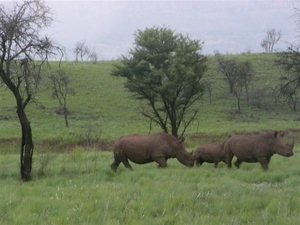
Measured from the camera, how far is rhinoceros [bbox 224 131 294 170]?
46.2 feet

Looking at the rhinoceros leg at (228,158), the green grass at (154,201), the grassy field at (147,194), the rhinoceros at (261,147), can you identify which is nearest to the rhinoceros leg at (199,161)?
the grassy field at (147,194)

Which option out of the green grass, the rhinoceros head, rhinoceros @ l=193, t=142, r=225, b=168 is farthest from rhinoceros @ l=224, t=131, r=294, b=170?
the green grass

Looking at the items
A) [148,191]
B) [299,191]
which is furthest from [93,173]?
[299,191]

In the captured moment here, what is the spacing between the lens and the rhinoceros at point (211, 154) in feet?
Result: 52.6

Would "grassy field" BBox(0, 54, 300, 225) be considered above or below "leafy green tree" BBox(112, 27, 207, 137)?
below

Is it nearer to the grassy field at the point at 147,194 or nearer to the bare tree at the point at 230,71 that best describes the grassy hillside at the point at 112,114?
the bare tree at the point at 230,71

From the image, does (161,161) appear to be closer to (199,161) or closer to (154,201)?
(199,161)

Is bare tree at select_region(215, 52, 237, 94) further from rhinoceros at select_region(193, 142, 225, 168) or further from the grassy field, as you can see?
rhinoceros at select_region(193, 142, 225, 168)

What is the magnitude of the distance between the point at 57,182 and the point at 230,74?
162 feet

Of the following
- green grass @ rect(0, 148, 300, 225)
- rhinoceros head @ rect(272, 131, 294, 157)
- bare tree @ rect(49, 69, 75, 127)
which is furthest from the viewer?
bare tree @ rect(49, 69, 75, 127)

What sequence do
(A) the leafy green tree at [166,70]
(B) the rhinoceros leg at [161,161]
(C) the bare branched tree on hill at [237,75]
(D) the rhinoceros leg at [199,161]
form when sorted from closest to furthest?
(B) the rhinoceros leg at [161,161] < (D) the rhinoceros leg at [199,161] < (A) the leafy green tree at [166,70] < (C) the bare branched tree on hill at [237,75]

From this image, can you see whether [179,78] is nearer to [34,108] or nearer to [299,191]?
[299,191]

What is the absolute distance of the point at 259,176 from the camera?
12.7 m

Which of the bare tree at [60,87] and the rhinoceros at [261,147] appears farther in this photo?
the bare tree at [60,87]
